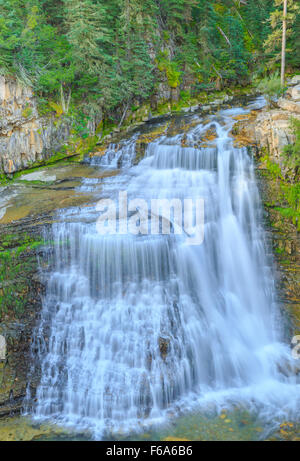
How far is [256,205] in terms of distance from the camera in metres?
10.1

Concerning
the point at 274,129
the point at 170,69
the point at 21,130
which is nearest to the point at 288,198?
the point at 274,129

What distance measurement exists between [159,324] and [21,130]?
9852 millimetres

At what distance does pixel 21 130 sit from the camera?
1298cm

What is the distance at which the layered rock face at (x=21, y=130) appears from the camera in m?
12.5

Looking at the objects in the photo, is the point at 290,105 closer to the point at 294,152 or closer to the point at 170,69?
the point at 294,152

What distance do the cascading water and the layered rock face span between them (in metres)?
4.99

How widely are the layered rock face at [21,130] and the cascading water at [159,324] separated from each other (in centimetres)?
499

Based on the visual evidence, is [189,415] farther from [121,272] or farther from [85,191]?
[85,191]

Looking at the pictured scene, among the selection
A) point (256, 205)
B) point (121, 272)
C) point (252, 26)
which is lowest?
point (121, 272)

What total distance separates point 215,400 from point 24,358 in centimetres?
457

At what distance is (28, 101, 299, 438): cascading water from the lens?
7082 millimetres
